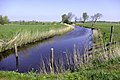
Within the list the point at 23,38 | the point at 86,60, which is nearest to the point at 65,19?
the point at 23,38

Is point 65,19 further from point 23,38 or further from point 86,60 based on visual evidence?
point 86,60

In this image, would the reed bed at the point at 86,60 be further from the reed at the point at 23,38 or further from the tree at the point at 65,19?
the tree at the point at 65,19

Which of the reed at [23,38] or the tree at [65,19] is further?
the tree at [65,19]

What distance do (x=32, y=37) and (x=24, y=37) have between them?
4.03 m

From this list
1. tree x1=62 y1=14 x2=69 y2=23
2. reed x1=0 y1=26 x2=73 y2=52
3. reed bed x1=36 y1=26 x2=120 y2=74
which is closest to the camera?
reed bed x1=36 y1=26 x2=120 y2=74

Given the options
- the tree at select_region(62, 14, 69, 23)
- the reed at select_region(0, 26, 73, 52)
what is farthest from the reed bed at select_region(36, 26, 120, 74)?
the tree at select_region(62, 14, 69, 23)

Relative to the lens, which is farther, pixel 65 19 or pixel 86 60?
pixel 65 19

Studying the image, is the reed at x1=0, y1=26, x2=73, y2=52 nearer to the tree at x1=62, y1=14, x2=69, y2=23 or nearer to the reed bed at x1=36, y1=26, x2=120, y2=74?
the reed bed at x1=36, y1=26, x2=120, y2=74

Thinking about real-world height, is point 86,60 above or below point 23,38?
below

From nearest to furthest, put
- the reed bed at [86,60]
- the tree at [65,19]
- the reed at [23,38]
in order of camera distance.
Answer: the reed bed at [86,60] < the reed at [23,38] < the tree at [65,19]

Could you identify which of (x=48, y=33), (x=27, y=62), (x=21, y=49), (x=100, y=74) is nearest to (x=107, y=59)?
(x=100, y=74)

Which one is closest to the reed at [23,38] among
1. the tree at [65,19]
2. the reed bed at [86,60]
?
the reed bed at [86,60]

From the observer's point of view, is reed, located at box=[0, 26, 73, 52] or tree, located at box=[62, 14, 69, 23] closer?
reed, located at box=[0, 26, 73, 52]

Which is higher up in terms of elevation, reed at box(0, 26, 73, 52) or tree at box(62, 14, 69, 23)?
tree at box(62, 14, 69, 23)
